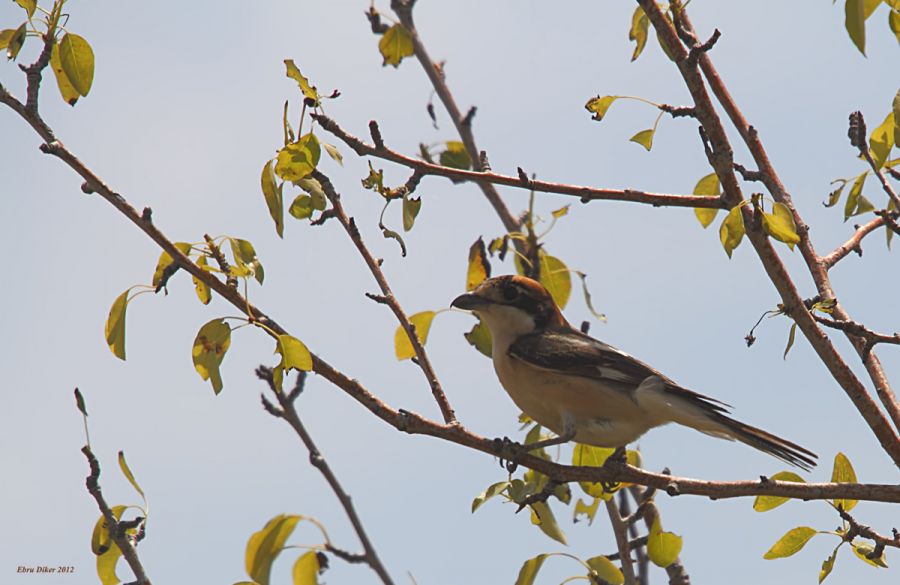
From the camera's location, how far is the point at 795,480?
4188mm

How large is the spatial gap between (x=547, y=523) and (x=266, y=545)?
1726mm

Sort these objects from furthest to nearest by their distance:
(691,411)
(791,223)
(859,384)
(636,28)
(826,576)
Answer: (691,411) < (636,28) < (826,576) < (859,384) < (791,223)

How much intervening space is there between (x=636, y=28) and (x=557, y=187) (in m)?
0.97

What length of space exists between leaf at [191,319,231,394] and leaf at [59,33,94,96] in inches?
39.8

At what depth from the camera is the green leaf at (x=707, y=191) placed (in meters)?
5.02

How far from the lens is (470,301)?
20.5ft

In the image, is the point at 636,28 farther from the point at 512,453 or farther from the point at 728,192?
the point at 512,453

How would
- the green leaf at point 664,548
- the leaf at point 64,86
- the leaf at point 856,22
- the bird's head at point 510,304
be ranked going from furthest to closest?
the bird's head at point 510,304, the green leaf at point 664,548, the leaf at point 64,86, the leaf at point 856,22

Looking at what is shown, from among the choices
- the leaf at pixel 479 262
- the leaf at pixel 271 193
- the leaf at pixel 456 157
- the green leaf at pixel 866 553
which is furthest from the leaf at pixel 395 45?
the green leaf at pixel 866 553

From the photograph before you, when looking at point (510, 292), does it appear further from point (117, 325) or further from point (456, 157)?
point (117, 325)

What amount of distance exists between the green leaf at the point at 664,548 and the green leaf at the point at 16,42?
127 inches

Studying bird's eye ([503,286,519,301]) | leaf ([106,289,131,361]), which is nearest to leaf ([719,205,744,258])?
leaf ([106,289,131,361])

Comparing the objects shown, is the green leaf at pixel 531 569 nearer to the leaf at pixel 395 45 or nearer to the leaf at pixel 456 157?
the leaf at pixel 456 157

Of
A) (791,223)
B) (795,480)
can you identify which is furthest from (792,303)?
(795,480)
